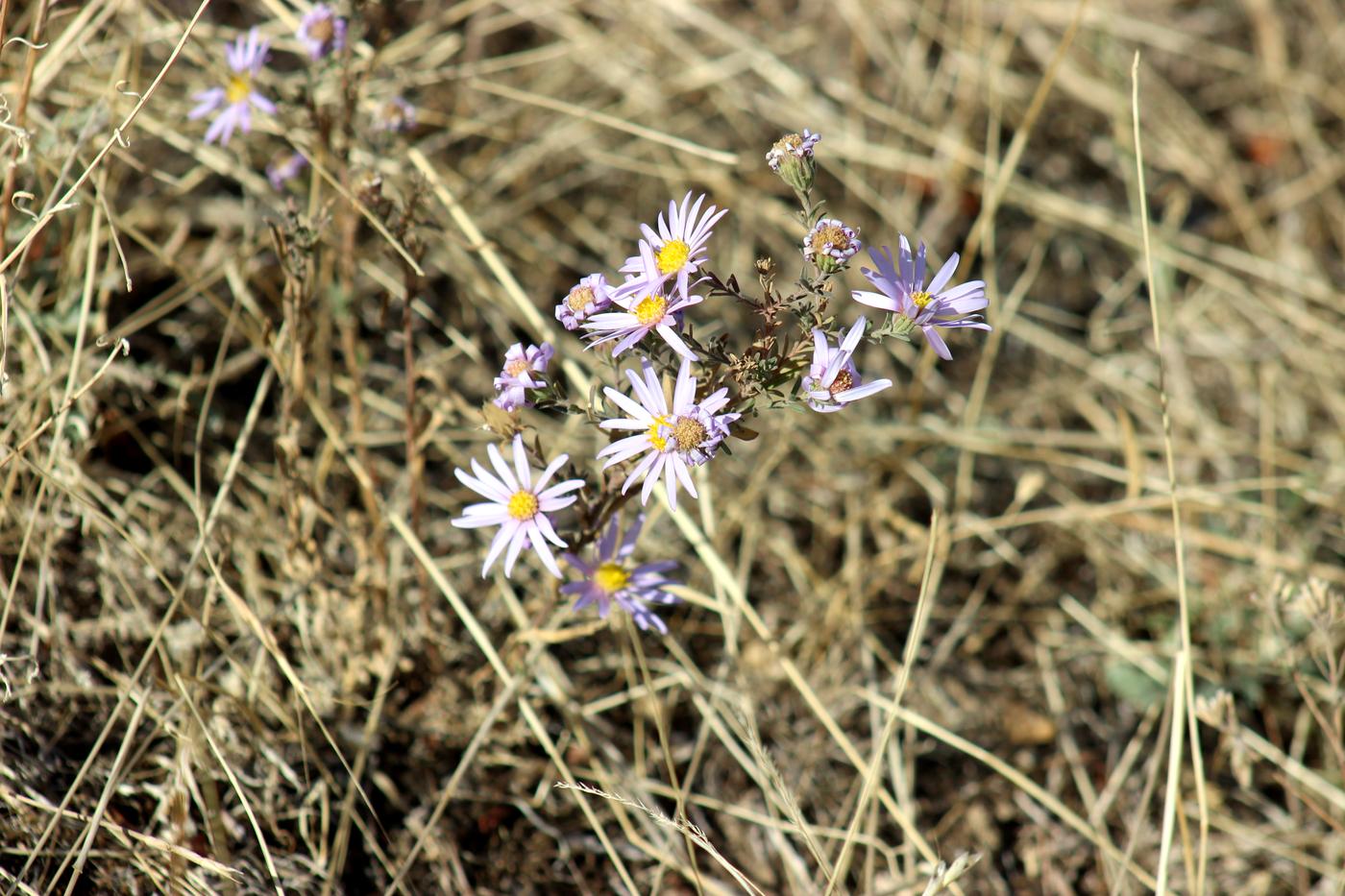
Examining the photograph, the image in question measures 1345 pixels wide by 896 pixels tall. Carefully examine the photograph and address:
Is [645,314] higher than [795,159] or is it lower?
lower

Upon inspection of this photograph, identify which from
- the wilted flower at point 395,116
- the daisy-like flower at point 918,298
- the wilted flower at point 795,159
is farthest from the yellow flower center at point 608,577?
the wilted flower at point 395,116

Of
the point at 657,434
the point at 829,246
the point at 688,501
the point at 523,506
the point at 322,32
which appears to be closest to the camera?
the point at 829,246

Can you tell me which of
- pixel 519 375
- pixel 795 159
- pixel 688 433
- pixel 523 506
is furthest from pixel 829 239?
pixel 523 506

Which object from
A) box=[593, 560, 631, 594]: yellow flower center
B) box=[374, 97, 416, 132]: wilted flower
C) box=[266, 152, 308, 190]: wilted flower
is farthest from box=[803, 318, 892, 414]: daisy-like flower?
box=[266, 152, 308, 190]: wilted flower

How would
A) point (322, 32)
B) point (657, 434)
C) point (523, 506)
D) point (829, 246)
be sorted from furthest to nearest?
1. point (322, 32)
2. point (523, 506)
3. point (657, 434)
4. point (829, 246)

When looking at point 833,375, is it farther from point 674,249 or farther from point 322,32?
point 322,32

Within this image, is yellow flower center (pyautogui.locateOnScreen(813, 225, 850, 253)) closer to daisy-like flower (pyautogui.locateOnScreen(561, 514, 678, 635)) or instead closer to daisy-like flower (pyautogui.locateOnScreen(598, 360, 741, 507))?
daisy-like flower (pyautogui.locateOnScreen(598, 360, 741, 507))

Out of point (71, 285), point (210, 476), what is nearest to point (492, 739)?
point (210, 476)
